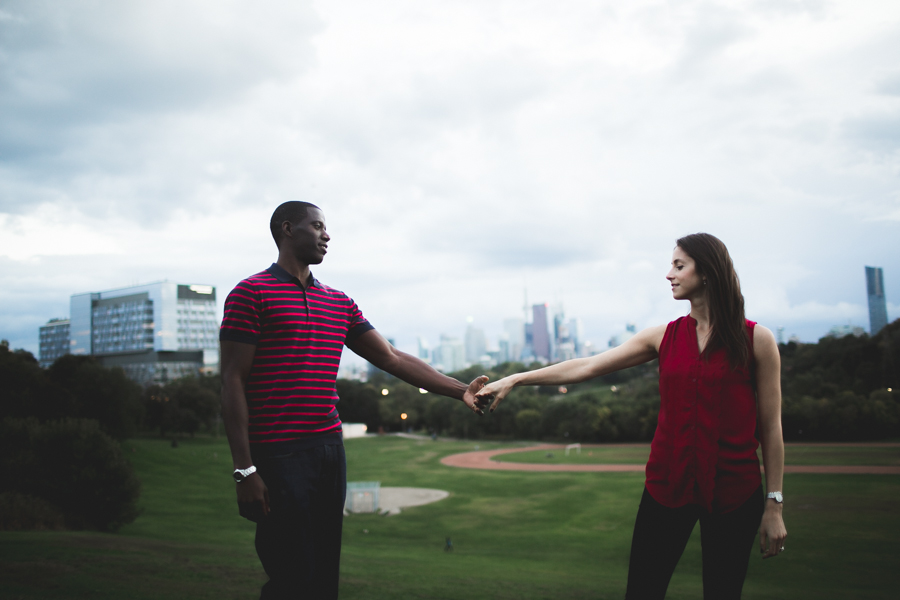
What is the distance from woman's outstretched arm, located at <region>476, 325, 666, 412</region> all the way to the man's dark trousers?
1.47 metres

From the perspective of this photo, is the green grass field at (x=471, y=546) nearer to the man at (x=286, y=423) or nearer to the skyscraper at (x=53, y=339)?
the man at (x=286, y=423)

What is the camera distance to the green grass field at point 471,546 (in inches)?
389

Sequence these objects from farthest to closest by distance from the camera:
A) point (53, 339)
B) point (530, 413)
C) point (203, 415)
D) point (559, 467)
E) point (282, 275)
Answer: point (53, 339) → point (530, 413) → point (203, 415) → point (559, 467) → point (282, 275)

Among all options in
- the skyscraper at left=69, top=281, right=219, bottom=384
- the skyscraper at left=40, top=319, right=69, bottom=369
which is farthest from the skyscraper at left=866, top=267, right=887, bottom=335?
the skyscraper at left=40, top=319, right=69, bottom=369

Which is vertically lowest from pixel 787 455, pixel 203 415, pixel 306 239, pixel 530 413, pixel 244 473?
pixel 787 455

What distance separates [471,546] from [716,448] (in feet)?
75.5

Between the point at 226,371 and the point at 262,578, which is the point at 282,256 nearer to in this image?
the point at 226,371

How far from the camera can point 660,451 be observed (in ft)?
9.86

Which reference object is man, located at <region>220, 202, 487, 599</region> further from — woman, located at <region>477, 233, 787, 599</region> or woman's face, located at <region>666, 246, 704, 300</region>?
woman's face, located at <region>666, 246, 704, 300</region>

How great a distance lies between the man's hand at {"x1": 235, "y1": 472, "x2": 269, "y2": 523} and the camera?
2.75m

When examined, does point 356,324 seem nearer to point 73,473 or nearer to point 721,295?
point 721,295

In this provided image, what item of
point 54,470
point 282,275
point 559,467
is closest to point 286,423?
point 282,275

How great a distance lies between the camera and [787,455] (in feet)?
131

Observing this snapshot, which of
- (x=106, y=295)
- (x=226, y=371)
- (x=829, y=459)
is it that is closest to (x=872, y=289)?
(x=829, y=459)
